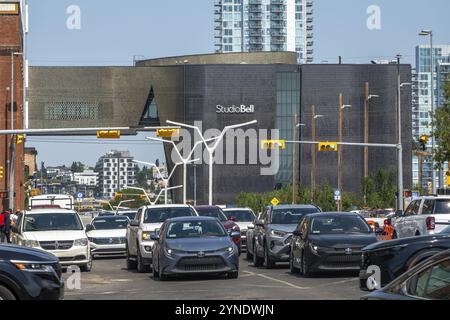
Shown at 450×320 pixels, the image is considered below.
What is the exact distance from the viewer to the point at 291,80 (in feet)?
393

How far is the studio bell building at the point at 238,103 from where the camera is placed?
116 metres

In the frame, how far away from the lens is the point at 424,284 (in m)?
8.74

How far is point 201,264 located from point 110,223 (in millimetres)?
16249

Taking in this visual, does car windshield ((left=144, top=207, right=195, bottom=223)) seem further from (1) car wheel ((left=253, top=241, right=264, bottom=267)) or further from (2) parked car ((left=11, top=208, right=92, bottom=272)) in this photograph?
(1) car wheel ((left=253, top=241, right=264, bottom=267))

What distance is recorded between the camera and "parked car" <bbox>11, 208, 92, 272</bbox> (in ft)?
92.8

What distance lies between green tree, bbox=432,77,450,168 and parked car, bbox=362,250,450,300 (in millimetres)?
37585

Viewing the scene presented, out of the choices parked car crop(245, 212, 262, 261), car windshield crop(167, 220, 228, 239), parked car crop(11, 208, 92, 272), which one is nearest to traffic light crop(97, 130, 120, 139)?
parked car crop(245, 212, 262, 261)

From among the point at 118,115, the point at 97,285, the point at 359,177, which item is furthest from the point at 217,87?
the point at 97,285

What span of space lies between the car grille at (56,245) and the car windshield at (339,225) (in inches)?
299

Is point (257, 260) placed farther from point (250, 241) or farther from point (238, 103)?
point (238, 103)

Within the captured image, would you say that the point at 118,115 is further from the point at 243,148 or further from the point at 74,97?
the point at 243,148

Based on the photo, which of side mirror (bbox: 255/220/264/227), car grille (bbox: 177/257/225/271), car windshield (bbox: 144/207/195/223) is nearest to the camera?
car grille (bbox: 177/257/225/271)

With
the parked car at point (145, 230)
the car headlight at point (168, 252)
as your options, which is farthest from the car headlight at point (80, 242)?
the car headlight at point (168, 252)

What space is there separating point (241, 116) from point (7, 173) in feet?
152
